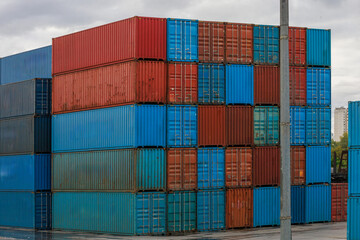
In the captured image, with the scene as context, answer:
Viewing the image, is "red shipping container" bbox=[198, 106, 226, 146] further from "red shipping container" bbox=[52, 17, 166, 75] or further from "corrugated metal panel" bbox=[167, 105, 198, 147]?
"red shipping container" bbox=[52, 17, 166, 75]

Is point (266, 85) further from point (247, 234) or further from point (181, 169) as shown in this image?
point (247, 234)

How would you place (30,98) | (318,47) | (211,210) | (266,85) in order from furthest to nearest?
(30,98) → (318,47) → (266,85) → (211,210)

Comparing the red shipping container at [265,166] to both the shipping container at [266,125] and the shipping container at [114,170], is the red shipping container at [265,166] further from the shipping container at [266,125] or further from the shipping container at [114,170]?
the shipping container at [114,170]

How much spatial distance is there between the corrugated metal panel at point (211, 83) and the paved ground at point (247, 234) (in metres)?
8.95

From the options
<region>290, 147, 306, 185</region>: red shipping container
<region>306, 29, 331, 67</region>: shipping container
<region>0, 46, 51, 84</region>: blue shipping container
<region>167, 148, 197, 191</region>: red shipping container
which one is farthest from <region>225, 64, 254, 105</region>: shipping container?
<region>0, 46, 51, 84</region>: blue shipping container

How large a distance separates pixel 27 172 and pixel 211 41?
1785 cm

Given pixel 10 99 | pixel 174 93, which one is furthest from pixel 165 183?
pixel 10 99

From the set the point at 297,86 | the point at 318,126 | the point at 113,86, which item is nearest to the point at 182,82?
the point at 113,86

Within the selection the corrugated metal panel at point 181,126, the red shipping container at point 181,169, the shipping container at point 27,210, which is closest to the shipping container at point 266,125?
the corrugated metal panel at point 181,126

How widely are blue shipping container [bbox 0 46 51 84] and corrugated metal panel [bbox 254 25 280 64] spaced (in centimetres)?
1999

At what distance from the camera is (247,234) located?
3941 centimetres

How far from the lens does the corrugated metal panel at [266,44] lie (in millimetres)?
43500

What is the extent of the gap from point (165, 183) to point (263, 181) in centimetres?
762

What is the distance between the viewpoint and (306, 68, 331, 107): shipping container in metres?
45.4
